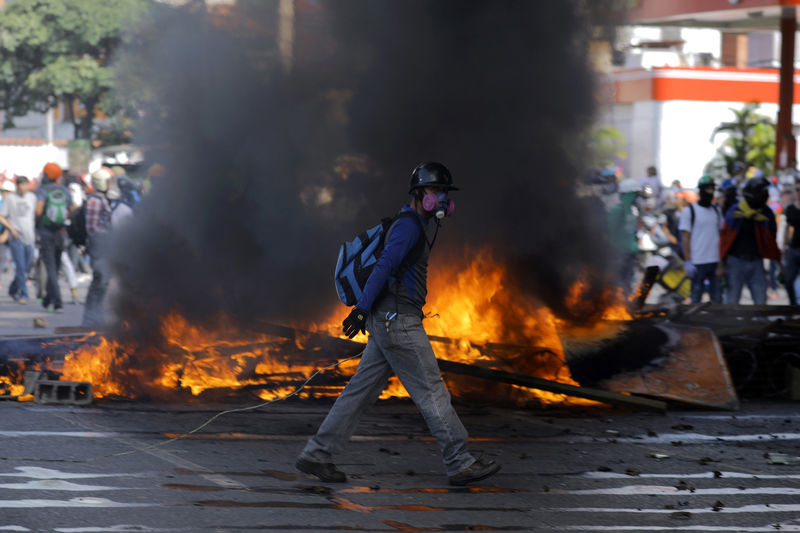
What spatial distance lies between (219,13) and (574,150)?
11.2 ft

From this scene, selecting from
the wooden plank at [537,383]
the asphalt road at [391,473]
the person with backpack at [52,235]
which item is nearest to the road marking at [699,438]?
the asphalt road at [391,473]

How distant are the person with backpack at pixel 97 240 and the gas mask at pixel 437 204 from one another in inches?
255

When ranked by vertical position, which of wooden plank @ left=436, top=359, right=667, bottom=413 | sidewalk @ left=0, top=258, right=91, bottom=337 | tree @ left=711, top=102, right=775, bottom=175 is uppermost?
tree @ left=711, top=102, right=775, bottom=175

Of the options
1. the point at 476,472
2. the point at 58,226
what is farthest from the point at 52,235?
the point at 476,472

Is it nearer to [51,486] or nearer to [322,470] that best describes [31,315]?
[51,486]

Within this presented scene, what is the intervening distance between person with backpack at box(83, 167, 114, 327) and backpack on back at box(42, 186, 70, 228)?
5.97 feet

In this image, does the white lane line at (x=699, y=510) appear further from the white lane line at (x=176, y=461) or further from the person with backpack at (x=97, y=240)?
the person with backpack at (x=97, y=240)

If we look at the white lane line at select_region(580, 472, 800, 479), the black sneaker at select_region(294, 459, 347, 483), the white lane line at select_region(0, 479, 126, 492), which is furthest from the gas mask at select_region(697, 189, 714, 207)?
the white lane line at select_region(0, 479, 126, 492)

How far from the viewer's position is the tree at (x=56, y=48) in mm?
43438

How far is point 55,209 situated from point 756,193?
8414 millimetres

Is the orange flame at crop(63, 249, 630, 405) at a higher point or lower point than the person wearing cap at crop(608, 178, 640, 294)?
lower

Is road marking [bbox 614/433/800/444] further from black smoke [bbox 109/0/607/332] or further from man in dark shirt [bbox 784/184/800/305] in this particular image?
man in dark shirt [bbox 784/184/800/305]

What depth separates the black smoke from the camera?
31.5ft

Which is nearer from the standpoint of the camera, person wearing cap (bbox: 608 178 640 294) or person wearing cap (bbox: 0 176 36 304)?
person wearing cap (bbox: 608 178 640 294)
